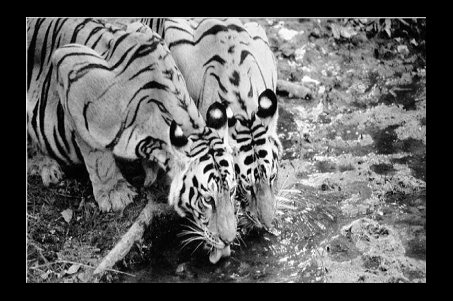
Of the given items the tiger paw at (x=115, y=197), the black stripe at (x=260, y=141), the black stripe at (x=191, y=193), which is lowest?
the tiger paw at (x=115, y=197)

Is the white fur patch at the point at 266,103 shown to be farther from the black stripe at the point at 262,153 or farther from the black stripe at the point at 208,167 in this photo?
the black stripe at the point at 208,167

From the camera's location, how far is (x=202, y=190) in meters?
3.21

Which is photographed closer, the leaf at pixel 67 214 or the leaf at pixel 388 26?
the leaf at pixel 67 214

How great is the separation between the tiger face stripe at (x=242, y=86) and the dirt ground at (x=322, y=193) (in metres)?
0.18

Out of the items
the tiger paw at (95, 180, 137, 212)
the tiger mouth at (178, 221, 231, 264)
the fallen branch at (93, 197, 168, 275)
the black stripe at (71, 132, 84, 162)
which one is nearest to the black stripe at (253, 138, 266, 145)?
the tiger mouth at (178, 221, 231, 264)

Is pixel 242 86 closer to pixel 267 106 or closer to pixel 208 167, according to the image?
pixel 267 106

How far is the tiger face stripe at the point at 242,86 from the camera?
333cm

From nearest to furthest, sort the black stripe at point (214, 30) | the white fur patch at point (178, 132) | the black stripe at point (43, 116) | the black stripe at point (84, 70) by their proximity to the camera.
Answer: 1. the white fur patch at point (178, 132)
2. the black stripe at point (84, 70)
3. the black stripe at point (214, 30)
4. the black stripe at point (43, 116)

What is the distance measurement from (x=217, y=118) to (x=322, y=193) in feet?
2.47

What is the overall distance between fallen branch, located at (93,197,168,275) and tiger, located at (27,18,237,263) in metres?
0.14

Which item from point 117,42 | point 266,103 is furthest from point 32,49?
point 266,103

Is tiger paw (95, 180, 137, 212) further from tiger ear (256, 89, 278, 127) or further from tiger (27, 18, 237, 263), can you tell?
tiger ear (256, 89, 278, 127)

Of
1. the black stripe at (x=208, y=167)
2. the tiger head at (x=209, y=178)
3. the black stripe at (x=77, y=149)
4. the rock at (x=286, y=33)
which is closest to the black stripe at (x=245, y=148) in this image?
the tiger head at (x=209, y=178)

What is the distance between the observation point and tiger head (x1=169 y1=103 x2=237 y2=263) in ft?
10.4
